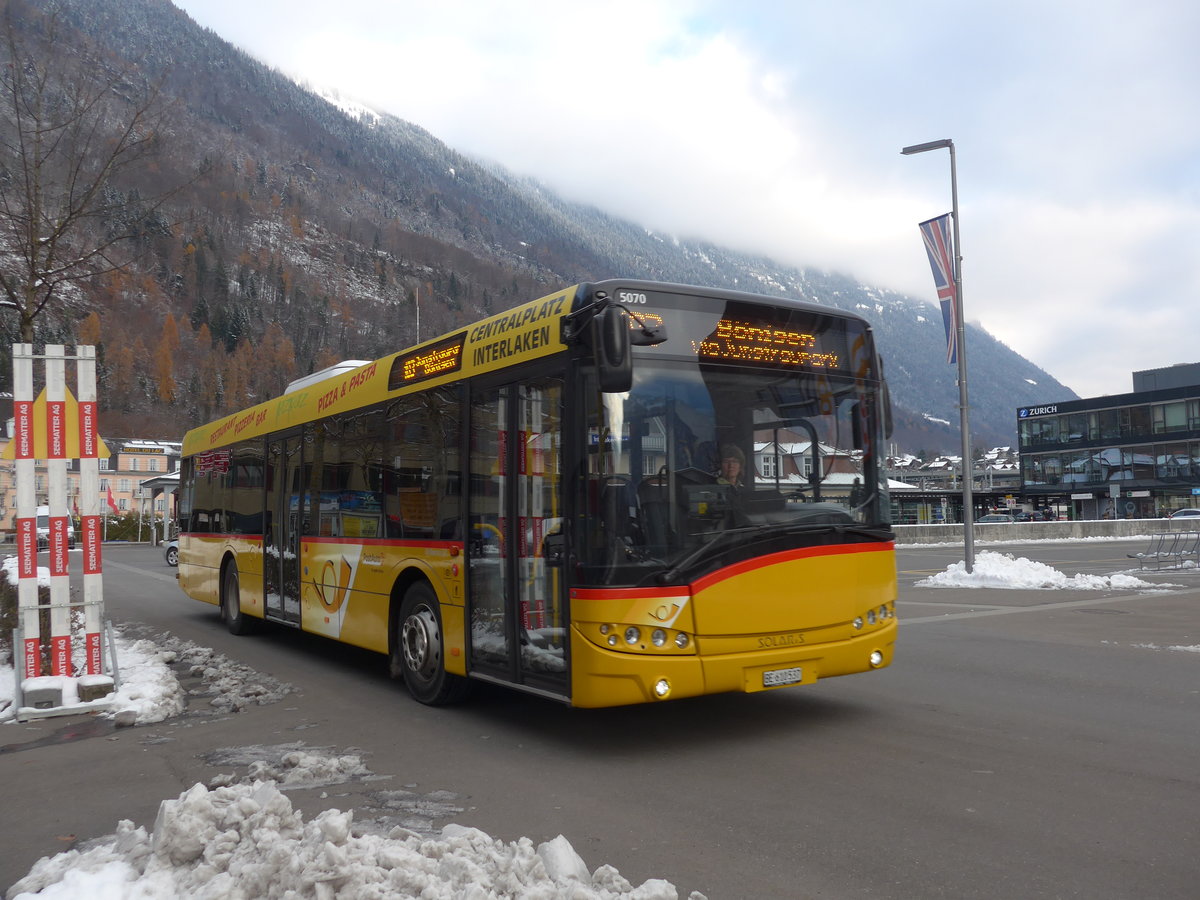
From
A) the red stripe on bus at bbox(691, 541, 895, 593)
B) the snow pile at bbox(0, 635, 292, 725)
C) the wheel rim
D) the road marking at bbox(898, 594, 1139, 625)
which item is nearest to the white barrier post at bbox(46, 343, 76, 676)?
the snow pile at bbox(0, 635, 292, 725)

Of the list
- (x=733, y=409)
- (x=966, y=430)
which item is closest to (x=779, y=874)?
(x=733, y=409)

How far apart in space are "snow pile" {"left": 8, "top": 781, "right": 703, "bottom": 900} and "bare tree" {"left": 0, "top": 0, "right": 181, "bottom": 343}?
303 inches

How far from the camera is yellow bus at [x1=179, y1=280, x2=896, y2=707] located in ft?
Answer: 19.9

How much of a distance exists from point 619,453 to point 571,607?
1.03 metres

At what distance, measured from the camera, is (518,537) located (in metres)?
6.83

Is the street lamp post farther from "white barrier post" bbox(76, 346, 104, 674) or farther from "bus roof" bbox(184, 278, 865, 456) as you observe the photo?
"white barrier post" bbox(76, 346, 104, 674)

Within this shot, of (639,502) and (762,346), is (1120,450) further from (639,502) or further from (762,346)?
(639,502)

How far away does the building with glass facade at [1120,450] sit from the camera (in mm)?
80375

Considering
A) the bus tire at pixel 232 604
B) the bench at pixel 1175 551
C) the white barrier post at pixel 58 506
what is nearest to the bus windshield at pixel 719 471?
the white barrier post at pixel 58 506

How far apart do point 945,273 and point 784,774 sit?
694 inches

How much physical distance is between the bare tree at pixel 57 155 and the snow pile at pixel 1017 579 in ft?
52.9

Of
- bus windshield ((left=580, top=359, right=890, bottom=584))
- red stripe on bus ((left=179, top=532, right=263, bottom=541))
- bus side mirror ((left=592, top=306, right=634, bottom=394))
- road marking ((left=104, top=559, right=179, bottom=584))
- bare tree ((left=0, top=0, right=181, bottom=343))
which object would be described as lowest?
road marking ((left=104, top=559, right=179, bottom=584))

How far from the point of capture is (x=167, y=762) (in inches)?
257

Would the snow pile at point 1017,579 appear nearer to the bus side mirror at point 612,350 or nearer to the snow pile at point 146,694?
the snow pile at point 146,694
